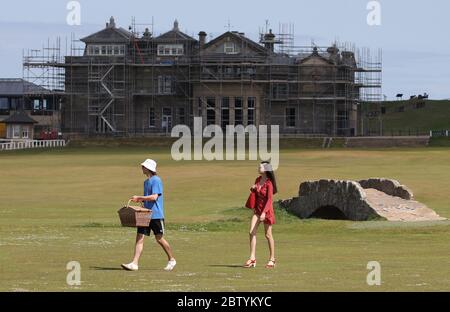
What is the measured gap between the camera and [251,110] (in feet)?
467

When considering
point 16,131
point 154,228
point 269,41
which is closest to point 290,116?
point 269,41

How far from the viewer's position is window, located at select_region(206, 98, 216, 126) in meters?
142

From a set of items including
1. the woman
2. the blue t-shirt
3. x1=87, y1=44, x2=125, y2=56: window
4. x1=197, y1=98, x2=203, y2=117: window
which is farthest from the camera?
x1=87, y1=44, x2=125, y2=56: window

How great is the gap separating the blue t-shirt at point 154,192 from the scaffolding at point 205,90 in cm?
11438

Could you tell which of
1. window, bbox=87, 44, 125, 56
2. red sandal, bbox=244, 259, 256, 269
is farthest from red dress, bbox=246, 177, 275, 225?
window, bbox=87, 44, 125, 56

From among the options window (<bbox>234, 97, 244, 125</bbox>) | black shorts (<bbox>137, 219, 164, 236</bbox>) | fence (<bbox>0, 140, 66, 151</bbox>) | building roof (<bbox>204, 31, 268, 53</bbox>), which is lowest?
fence (<bbox>0, 140, 66, 151</bbox>)

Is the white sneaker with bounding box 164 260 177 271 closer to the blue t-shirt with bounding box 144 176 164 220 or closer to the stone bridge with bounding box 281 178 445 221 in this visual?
the blue t-shirt with bounding box 144 176 164 220

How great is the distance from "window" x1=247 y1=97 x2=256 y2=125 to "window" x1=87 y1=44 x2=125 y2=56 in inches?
608

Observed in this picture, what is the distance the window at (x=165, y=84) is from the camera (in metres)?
144

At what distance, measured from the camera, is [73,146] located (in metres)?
128

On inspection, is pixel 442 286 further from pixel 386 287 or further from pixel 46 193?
pixel 46 193

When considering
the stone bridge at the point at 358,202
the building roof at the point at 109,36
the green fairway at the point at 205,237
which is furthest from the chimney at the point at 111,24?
the stone bridge at the point at 358,202

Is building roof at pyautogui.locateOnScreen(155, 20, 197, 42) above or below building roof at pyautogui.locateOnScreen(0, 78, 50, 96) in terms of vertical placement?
above

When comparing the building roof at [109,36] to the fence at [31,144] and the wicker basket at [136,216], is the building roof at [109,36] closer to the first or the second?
the fence at [31,144]
